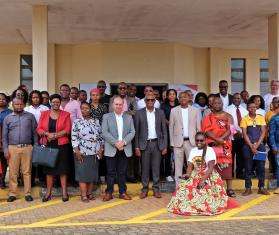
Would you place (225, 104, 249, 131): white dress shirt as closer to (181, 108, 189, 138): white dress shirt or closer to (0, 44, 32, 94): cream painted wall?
(181, 108, 189, 138): white dress shirt

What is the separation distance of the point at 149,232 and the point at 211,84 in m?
11.2

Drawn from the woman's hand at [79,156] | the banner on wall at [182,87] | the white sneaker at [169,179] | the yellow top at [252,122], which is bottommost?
the white sneaker at [169,179]

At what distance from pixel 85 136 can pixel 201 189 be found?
2162mm

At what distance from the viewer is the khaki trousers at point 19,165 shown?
28.0 ft

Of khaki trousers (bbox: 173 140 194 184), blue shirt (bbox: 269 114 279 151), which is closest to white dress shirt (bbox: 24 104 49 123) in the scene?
khaki trousers (bbox: 173 140 194 184)

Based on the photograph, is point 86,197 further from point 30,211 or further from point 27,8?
point 27,8

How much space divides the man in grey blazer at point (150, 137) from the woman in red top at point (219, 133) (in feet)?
2.53

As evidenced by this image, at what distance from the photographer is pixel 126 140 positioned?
8438 millimetres

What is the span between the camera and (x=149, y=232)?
21.9ft

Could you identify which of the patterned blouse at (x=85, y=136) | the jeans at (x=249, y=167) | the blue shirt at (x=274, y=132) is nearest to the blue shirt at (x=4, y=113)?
the patterned blouse at (x=85, y=136)

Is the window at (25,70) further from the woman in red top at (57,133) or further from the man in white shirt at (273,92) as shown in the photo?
the man in white shirt at (273,92)

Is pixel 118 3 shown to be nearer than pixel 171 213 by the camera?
No

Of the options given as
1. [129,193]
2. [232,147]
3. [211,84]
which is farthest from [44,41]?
[211,84]

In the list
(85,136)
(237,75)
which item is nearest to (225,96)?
(85,136)
